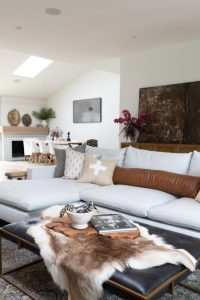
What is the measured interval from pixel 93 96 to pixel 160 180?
6920mm

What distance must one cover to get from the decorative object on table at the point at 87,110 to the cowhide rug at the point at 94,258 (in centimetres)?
777

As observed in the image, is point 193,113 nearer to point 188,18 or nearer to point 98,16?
point 188,18

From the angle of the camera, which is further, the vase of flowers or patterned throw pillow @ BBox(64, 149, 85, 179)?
the vase of flowers

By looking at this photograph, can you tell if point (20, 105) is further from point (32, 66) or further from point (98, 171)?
point (98, 171)

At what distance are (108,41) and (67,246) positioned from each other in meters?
4.16

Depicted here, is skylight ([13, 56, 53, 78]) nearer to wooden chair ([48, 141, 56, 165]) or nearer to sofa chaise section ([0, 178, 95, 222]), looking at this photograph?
wooden chair ([48, 141, 56, 165])

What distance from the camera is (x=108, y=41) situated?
5043mm

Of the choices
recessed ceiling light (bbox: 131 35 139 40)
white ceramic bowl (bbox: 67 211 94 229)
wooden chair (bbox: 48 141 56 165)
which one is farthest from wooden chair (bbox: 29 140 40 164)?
white ceramic bowl (bbox: 67 211 94 229)

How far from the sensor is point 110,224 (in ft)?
6.27

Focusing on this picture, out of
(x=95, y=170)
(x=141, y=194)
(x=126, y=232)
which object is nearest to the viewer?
(x=126, y=232)

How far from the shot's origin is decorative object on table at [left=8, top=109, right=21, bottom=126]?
1046 cm

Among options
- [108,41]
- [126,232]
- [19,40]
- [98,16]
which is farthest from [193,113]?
[126,232]

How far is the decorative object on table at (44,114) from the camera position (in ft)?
36.2

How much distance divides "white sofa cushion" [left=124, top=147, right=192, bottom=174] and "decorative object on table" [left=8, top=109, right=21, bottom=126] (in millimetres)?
7784
